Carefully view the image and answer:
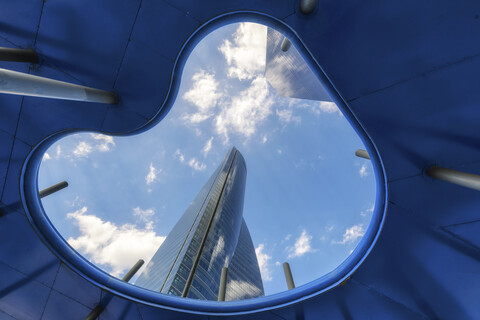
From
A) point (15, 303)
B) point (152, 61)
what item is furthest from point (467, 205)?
point (15, 303)

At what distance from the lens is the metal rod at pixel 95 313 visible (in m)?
7.69

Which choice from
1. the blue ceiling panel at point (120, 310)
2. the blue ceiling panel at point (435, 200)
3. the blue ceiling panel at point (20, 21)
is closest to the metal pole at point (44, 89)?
the blue ceiling panel at point (20, 21)

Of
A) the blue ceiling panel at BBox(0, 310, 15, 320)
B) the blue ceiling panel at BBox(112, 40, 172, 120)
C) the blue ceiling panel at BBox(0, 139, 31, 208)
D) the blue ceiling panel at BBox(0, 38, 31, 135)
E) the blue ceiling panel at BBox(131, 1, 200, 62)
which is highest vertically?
the blue ceiling panel at BBox(131, 1, 200, 62)

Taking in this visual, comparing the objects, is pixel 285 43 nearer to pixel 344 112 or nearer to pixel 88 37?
pixel 344 112

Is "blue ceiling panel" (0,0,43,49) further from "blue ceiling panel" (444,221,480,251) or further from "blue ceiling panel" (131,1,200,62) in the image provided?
"blue ceiling panel" (444,221,480,251)

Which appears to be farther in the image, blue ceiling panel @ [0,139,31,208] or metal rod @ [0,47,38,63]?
blue ceiling panel @ [0,139,31,208]

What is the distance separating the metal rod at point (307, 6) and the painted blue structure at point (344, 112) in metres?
0.17

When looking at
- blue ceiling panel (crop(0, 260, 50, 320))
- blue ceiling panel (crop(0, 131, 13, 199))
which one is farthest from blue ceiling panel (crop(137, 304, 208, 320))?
blue ceiling panel (crop(0, 131, 13, 199))

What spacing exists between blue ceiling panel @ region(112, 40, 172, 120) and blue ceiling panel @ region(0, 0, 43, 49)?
2101mm

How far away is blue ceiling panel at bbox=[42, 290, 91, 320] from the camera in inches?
313

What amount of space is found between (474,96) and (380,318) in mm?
7083

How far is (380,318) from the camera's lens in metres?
7.65

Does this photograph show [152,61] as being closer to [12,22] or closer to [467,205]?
[12,22]

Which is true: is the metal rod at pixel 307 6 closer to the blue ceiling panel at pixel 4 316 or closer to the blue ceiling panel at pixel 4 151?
the blue ceiling panel at pixel 4 151
